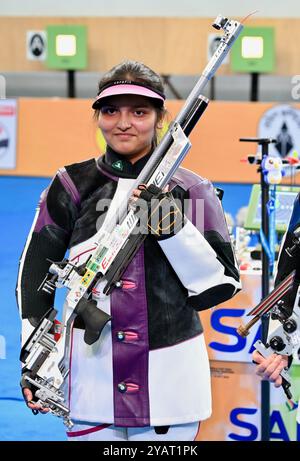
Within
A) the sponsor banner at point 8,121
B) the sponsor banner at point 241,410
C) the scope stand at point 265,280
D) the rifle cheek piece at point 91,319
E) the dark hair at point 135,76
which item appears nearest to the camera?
the rifle cheek piece at point 91,319

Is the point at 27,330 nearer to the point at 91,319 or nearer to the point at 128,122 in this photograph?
the point at 91,319

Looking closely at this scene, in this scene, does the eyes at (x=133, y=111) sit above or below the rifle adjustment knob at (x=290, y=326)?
above

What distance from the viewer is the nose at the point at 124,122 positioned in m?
2.24

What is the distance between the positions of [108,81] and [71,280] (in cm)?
49

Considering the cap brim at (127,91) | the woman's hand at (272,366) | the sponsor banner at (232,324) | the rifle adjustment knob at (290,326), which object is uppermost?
the cap brim at (127,91)

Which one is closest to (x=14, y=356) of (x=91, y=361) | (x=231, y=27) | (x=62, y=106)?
(x=91, y=361)

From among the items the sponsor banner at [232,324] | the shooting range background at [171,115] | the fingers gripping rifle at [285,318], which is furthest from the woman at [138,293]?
the sponsor banner at [232,324]

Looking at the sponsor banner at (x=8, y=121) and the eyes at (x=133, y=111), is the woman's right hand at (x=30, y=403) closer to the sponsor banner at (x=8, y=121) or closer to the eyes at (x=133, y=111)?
the eyes at (x=133, y=111)

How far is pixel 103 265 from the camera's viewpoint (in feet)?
7.19

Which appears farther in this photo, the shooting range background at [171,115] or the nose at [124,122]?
the shooting range background at [171,115]

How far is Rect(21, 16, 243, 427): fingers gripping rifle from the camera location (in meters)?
2.18

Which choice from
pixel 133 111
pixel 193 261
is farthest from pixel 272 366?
pixel 133 111

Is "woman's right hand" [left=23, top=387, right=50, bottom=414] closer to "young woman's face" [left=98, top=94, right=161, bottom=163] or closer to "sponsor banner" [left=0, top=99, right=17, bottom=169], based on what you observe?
"young woman's face" [left=98, top=94, right=161, bottom=163]

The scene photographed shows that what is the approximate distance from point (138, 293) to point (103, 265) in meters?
0.11
